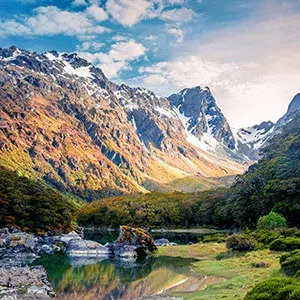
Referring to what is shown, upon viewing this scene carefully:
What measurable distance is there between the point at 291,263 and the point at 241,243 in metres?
26.8

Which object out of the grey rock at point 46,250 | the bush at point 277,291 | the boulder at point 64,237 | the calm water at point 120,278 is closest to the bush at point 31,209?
the boulder at point 64,237

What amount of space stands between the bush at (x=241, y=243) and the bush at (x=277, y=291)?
118ft

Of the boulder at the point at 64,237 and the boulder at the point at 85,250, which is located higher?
the boulder at the point at 85,250

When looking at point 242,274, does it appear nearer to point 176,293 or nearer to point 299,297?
point 176,293

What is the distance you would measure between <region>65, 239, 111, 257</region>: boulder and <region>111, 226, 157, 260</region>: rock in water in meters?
1.78

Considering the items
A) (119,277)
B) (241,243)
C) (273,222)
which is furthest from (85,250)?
(273,222)

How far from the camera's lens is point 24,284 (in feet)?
125

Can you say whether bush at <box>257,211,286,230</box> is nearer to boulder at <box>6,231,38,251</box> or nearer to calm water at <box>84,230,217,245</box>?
calm water at <box>84,230,217,245</box>

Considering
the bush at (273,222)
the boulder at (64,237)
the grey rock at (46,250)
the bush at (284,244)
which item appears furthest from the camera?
the boulder at (64,237)

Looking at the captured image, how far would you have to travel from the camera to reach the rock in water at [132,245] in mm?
66906

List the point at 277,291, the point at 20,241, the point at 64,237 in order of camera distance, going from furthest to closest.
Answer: the point at 64,237 < the point at 20,241 < the point at 277,291

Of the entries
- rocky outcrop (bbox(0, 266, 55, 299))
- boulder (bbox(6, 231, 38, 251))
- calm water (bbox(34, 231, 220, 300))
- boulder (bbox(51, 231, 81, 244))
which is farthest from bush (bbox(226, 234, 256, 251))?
boulder (bbox(51, 231, 81, 244))

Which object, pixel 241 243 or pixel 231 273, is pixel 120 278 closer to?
pixel 231 273

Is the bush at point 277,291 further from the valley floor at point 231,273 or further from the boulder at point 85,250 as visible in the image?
the boulder at point 85,250
